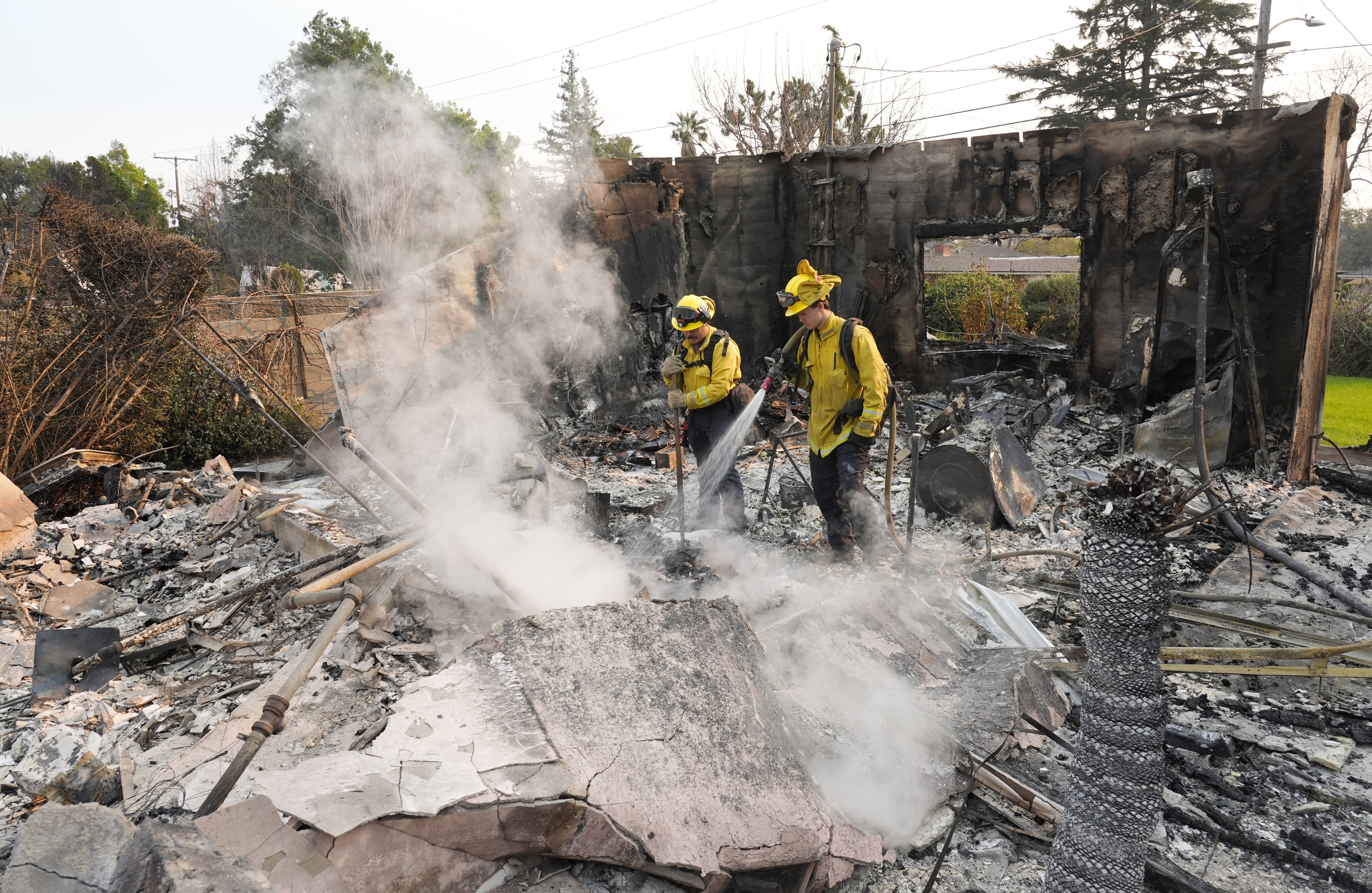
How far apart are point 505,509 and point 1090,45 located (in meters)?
26.3

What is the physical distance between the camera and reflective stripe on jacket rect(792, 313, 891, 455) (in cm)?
453

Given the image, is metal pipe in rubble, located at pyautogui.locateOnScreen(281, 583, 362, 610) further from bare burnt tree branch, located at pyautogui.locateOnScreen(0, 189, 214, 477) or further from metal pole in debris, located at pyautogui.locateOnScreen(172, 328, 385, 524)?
bare burnt tree branch, located at pyautogui.locateOnScreen(0, 189, 214, 477)

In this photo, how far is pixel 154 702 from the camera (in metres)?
3.58

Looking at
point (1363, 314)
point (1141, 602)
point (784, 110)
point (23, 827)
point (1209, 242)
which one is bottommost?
point (1363, 314)

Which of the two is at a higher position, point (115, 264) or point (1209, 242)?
point (115, 264)

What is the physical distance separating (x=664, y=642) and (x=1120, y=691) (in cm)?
145

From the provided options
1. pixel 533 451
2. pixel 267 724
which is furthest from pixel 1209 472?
pixel 267 724

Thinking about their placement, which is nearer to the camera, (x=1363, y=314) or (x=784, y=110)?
(x=1363, y=314)

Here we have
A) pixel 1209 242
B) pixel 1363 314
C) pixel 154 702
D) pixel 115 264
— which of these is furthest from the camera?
pixel 1363 314

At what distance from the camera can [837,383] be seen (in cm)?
467

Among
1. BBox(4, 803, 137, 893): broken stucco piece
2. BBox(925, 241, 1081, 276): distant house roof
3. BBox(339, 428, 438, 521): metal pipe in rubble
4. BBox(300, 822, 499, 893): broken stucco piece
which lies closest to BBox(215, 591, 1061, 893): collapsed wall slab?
BBox(300, 822, 499, 893): broken stucco piece

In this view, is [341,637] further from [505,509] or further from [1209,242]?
[1209,242]

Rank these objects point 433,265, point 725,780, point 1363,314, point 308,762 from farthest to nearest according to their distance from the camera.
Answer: point 1363,314, point 433,265, point 725,780, point 308,762

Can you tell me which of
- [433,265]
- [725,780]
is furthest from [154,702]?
[433,265]
